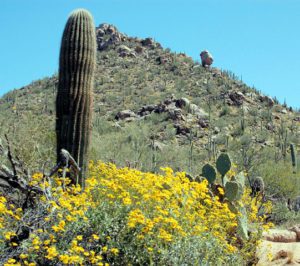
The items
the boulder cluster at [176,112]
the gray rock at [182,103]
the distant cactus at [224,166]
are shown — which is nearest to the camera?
the distant cactus at [224,166]

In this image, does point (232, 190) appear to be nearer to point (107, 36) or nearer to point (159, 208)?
point (159, 208)

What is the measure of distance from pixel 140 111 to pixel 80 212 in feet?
99.8

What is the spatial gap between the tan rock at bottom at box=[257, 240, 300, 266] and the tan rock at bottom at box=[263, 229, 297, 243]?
0.69 feet

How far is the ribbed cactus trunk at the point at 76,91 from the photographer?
8.11 metres

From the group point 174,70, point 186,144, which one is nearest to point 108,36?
point 174,70

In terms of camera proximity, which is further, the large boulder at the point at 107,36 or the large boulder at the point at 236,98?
the large boulder at the point at 107,36

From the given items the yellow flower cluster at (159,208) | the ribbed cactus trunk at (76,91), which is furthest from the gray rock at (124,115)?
the yellow flower cluster at (159,208)

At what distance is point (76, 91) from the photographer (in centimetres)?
834

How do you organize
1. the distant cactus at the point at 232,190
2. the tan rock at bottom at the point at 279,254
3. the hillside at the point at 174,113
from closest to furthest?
the tan rock at bottom at the point at 279,254 < the distant cactus at the point at 232,190 < the hillside at the point at 174,113

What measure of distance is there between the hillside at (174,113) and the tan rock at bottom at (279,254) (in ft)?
26.9

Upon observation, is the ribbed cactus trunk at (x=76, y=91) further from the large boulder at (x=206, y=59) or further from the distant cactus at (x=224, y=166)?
the large boulder at (x=206, y=59)

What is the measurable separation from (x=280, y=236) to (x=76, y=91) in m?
4.37

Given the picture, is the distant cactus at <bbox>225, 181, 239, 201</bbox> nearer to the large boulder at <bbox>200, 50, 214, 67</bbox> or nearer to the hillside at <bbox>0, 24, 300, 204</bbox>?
the hillside at <bbox>0, 24, 300, 204</bbox>

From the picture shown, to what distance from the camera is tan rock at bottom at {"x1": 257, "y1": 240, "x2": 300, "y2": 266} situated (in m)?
7.11
